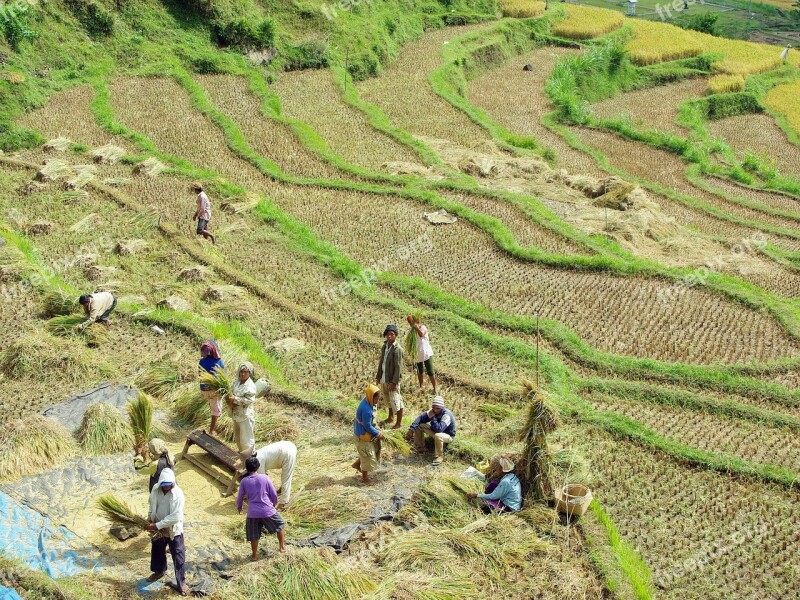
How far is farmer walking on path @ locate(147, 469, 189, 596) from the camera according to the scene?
267 inches

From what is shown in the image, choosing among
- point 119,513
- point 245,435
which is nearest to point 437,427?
point 245,435

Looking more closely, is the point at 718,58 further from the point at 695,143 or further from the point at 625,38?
the point at 695,143

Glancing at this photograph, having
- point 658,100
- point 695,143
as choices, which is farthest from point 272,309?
point 658,100

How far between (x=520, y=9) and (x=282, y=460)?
3480 cm

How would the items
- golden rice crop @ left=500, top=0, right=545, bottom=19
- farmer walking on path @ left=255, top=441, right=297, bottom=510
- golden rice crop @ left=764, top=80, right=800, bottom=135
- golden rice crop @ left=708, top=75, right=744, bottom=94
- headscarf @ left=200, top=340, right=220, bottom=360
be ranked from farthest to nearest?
golden rice crop @ left=500, top=0, right=545, bottom=19, golden rice crop @ left=708, top=75, right=744, bottom=94, golden rice crop @ left=764, top=80, right=800, bottom=135, headscarf @ left=200, top=340, right=220, bottom=360, farmer walking on path @ left=255, top=441, right=297, bottom=510

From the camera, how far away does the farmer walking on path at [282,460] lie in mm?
7773

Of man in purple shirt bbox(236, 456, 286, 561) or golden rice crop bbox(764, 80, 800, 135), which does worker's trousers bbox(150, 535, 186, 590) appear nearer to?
man in purple shirt bbox(236, 456, 286, 561)

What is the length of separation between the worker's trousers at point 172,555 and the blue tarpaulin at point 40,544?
59 centimetres

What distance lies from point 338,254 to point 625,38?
88.8ft

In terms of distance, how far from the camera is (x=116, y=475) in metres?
8.55

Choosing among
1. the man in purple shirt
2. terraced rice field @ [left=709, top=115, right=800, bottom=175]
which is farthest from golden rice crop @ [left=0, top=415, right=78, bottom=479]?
terraced rice field @ [left=709, top=115, right=800, bottom=175]

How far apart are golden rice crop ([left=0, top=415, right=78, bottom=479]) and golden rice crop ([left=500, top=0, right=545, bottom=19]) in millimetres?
33739

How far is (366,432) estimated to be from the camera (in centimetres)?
851

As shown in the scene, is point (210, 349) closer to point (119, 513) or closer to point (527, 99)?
point (119, 513)
